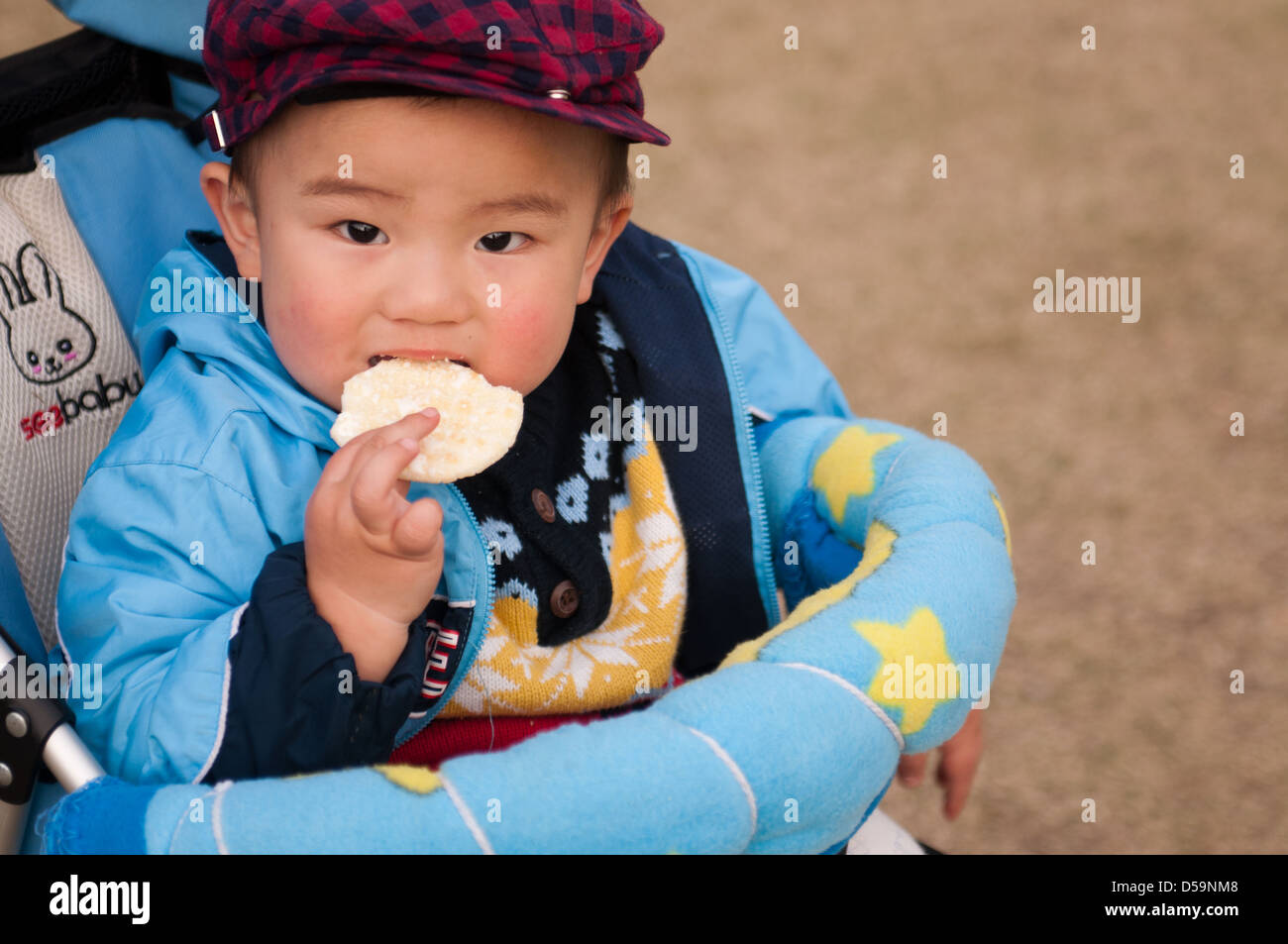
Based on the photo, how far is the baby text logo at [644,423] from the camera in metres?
1.12

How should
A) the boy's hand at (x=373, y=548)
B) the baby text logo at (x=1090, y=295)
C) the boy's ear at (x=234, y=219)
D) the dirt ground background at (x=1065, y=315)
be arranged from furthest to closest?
the baby text logo at (x=1090, y=295)
the dirt ground background at (x=1065, y=315)
the boy's ear at (x=234, y=219)
the boy's hand at (x=373, y=548)

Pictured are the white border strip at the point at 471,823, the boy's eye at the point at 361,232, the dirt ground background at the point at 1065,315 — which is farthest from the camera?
the dirt ground background at the point at 1065,315

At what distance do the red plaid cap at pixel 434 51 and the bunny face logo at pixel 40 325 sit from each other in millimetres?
247

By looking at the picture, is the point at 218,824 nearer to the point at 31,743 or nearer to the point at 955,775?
the point at 31,743

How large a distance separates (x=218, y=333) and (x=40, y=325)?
192 mm

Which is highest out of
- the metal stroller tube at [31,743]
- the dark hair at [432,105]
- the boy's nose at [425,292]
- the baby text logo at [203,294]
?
the dark hair at [432,105]

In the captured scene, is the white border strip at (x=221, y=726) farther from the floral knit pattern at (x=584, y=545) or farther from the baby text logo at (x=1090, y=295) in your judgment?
the baby text logo at (x=1090, y=295)

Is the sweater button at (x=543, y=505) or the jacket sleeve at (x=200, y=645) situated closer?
the jacket sleeve at (x=200, y=645)

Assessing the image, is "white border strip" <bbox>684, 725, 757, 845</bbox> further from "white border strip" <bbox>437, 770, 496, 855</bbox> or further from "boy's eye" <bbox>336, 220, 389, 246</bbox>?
"boy's eye" <bbox>336, 220, 389, 246</bbox>

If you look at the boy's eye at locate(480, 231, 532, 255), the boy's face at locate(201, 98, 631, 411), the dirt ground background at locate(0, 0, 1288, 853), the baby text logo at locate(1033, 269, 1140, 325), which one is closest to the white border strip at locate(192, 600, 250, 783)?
the boy's face at locate(201, 98, 631, 411)

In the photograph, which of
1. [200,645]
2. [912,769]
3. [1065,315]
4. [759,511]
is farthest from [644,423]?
[1065,315]

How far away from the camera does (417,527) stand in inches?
29.6

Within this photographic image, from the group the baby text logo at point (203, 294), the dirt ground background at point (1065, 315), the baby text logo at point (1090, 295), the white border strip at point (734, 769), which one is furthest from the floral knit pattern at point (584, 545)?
the baby text logo at point (1090, 295)
